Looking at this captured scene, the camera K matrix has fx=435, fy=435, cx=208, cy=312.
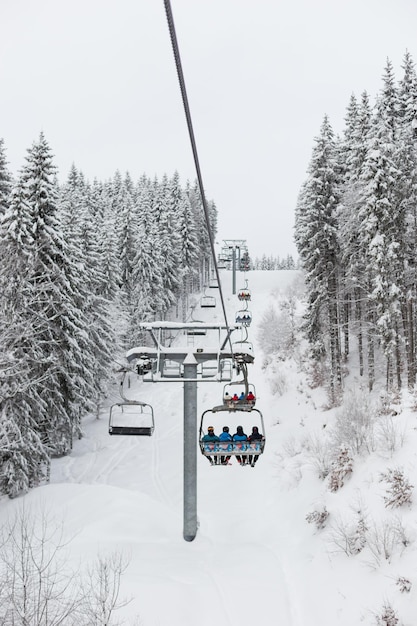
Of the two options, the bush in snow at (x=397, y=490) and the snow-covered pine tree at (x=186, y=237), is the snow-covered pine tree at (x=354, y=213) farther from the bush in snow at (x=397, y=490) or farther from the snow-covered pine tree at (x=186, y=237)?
the snow-covered pine tree at (x=186, y=237)

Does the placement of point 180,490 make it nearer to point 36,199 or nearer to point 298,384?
point 298,384

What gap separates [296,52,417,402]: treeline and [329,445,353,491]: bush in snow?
6.15 meters

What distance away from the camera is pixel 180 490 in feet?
74.3

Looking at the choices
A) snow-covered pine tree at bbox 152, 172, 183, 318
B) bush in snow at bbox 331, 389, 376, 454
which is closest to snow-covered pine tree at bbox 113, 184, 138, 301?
snow-covered pine tree at bbox 152, 172, 183, 318

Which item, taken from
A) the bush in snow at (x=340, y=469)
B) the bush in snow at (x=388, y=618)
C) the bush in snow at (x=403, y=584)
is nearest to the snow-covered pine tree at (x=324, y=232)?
the bush in snow at (x=340, y=469)

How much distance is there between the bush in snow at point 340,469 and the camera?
1516cm

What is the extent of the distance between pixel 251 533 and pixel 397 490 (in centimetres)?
Result: 673

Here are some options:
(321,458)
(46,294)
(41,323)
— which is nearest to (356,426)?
(321,458)

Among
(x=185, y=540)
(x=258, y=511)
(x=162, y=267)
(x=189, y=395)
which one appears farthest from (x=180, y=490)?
(x=162, y=267)

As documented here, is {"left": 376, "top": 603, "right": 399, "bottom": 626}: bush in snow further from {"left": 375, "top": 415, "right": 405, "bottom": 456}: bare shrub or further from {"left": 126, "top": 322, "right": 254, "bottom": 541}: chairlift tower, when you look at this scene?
{"left": 126, "top": 322, "right": 254, "bottom": 541}: chairlift tower

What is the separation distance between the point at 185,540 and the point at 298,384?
15565 mm

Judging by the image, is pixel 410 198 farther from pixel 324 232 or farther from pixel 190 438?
pixel 190 438

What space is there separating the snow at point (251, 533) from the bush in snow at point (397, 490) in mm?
238

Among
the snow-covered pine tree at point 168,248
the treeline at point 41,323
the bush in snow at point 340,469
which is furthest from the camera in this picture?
the snow-covered pine tree at point 168,248
